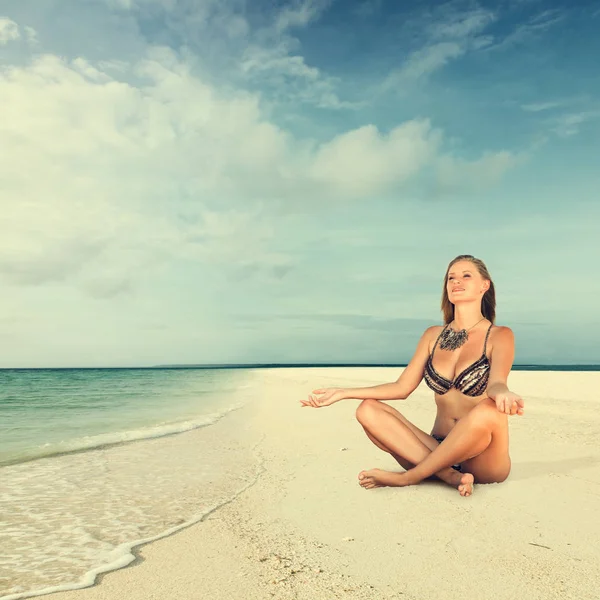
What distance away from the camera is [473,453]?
472 cm

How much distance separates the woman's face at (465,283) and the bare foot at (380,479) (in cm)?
170

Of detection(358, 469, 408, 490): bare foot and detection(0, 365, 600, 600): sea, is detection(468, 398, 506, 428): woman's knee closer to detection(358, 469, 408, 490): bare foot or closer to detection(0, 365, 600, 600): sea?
detection(358, 469, 408, 490): bare foot

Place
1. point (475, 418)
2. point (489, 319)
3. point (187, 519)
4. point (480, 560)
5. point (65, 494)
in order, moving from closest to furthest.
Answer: point (480, 560)
point (475, 418)
point (187, 519)
point (489, 319)
point (65, 494)

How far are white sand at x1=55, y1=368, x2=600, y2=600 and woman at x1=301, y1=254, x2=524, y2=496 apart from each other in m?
0.25

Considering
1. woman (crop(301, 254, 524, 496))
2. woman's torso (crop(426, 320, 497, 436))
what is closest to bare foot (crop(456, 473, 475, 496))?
woman (crop(301, 254, 524, 496))

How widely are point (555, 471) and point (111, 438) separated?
8.23m

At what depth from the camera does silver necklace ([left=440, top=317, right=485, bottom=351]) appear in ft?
16.2

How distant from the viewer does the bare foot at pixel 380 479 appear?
16.7 feet

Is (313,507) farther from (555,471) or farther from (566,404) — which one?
(566,404)

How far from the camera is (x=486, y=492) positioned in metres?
5.01

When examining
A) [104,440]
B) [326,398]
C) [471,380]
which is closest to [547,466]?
[471,380]

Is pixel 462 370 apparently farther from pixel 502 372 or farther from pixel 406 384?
pixel 406 384

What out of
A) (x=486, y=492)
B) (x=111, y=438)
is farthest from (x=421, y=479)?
(x=111, y=438)

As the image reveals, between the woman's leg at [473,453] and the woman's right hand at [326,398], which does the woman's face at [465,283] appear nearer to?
the woman's leg at [473,453]
